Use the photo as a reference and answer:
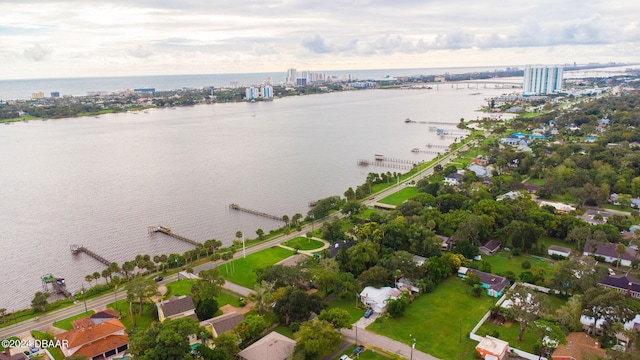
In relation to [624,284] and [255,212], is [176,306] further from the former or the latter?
[624,284]

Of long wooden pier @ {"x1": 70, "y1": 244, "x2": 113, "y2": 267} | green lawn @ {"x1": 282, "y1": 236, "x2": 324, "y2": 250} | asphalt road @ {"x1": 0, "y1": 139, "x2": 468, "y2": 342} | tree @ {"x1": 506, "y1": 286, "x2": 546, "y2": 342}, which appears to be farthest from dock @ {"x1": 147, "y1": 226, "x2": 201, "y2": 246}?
tree @ {"x1": 506, "y1": 286, "x2": 546, "y2": 342}

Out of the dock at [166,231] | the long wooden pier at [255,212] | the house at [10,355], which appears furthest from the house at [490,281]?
the house at [10,355]

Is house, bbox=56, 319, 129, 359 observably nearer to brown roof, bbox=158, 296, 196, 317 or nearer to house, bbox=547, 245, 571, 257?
brown roof, bbox=158, 296, 196, 317

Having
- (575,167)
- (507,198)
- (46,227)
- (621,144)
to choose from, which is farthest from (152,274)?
Result: (621,144)

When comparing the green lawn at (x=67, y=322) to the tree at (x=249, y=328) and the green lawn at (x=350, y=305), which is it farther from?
the green lawn at (x=350, y=305)

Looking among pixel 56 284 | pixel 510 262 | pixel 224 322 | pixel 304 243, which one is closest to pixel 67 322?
pixel 56 284

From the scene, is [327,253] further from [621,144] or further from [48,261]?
[621,144]

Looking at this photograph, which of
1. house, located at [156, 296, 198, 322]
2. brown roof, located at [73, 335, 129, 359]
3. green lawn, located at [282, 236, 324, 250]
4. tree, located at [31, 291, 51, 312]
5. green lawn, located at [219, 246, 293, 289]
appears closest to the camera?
brown roof, located at [73, 335, 129, 359]
